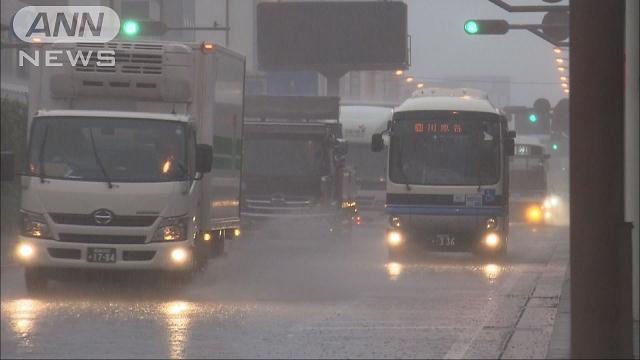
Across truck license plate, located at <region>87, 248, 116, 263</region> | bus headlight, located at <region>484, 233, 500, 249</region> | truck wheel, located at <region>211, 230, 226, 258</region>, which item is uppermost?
truck license plate, located at <region>87, 248, 116, 263</region>

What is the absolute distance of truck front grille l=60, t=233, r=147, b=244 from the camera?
16516mm

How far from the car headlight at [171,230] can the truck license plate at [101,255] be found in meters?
0.53

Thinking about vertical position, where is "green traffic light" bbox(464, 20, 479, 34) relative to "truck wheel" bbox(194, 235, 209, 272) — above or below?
above

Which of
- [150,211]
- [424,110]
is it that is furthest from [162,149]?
[424,110]

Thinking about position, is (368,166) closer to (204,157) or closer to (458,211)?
(458,211)

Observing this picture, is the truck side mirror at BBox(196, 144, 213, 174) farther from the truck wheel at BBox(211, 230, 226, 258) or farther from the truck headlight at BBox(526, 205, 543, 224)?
the truck headlight at BBox(526, 205, 543, 224)

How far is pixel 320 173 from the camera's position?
3131 centimetres

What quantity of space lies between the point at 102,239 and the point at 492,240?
11.0 meters

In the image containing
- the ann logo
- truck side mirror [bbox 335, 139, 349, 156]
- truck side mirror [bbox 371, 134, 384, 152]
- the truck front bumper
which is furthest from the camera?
truck side mirror [bbox 335, 139, 349, 156]

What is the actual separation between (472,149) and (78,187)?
37.6 ft

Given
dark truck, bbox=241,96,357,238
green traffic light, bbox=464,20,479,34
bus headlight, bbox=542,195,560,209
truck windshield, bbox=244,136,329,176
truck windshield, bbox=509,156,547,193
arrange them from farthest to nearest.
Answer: bus headlight, bbox=542,195,560,209, truck windshield, bbox=509,156,547,193, truck windshield, bbox=244,136,329,176, dark truck, bbox=241,96,357,238, green traffic light, bbox=464,20,479,34

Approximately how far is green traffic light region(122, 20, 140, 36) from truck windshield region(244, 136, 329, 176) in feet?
16.3

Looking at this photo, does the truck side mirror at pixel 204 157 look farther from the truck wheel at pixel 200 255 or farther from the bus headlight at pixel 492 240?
the bus headlight at pixel 492 240
